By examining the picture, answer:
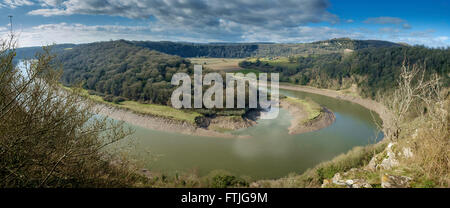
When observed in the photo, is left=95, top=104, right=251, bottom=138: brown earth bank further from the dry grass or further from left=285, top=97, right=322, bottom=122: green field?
the dry grass

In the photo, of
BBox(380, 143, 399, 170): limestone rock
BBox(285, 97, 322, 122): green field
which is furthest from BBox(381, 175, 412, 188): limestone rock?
BBox(285, 97, 322, 122): green field

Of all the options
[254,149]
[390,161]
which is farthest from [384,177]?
[254,149]

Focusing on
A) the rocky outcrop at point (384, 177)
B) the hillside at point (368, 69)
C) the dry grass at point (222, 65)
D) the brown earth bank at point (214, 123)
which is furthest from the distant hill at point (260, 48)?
the rocky outcrop at point (384, 177)

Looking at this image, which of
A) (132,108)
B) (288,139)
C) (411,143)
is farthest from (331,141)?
(132,108)

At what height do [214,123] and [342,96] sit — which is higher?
[342,96]

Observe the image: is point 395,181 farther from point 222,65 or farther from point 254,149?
point 222,65

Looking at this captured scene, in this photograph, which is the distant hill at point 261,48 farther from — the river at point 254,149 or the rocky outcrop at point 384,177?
the rocky outcrop at point 384,177
